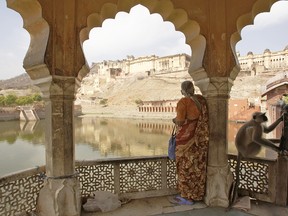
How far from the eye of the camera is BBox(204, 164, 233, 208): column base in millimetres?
3494

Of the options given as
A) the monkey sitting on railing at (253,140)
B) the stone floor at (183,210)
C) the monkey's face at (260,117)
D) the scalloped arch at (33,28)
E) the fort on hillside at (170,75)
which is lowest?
the stone floor at (183,210)

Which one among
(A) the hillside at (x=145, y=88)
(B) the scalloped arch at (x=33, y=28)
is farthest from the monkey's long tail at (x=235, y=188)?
(A) the hillside at (x=145, y=88)

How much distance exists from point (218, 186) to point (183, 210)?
1.92 ft

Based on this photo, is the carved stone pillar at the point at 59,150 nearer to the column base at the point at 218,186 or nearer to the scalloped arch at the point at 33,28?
the scalloped arch at the point at 33,28

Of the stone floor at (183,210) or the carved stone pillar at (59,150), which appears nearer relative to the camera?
the carved stone pillar at (59,150)

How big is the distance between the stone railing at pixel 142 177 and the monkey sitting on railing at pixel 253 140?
24cm

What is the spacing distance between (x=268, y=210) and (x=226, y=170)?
0.70 m

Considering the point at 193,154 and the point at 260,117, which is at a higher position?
the point at 260,117

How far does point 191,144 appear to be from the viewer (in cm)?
349

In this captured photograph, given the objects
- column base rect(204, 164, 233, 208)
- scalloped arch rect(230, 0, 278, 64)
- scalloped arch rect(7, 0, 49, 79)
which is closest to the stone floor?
column base rect(204, 164, 233, 208)

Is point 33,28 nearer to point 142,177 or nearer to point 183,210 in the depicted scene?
point 142,177

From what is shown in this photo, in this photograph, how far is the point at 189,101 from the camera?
3471 mm

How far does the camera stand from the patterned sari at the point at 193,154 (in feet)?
11.4

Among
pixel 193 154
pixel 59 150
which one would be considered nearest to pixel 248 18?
pixel 193 154
